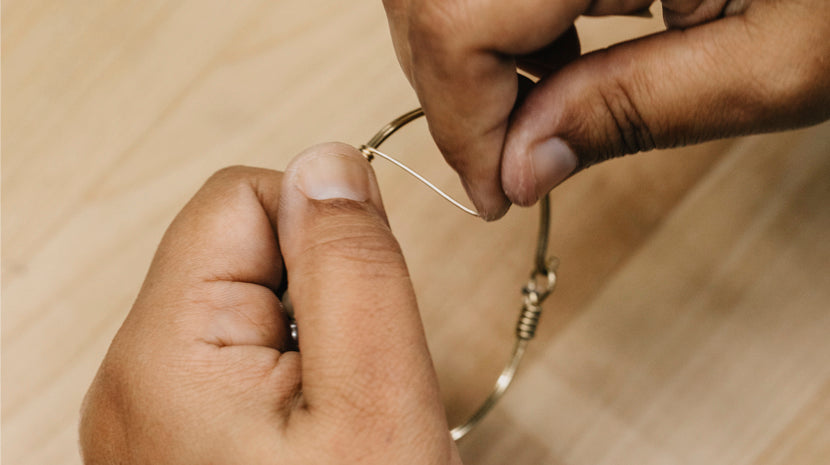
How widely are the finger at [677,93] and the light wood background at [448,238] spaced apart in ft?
0.82

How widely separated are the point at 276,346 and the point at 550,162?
0.96 feet

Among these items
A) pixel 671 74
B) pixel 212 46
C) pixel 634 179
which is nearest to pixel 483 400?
pixel 634 179

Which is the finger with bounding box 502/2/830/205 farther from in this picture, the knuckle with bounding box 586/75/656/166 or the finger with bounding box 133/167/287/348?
the finger with bounding box 133/167/287/348

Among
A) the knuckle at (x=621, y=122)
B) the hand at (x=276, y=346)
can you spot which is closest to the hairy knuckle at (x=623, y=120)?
the knuckle at (x=621, y=122)

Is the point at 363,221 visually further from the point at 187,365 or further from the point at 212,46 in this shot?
the point at 212,46

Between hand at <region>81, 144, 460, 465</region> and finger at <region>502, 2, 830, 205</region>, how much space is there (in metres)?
0.16

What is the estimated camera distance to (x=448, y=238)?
34.9 inches

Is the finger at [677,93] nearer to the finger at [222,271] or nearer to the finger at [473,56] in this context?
the finger at [473,56]

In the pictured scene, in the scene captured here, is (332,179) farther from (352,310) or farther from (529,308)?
(529,308)

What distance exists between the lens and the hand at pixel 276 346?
537 millimetres

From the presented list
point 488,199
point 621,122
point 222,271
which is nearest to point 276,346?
point 222,271

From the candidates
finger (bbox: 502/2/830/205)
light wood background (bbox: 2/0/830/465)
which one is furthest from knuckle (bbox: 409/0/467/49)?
light wood background (bbox: 2/0/830/465)

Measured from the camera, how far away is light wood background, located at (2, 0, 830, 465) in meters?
0.84

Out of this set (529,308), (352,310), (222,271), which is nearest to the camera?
(352,310)
